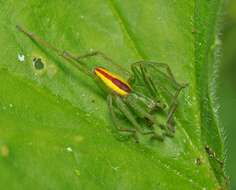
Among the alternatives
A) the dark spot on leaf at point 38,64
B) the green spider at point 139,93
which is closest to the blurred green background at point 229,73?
the green spider at point 139,93

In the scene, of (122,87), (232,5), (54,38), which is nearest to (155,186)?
(122,87)

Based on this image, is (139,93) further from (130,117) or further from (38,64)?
(38,64)

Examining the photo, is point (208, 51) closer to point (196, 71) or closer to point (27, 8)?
point (196, 71)

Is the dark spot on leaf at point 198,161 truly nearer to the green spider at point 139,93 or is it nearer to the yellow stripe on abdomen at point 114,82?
the green spider at point 139,93

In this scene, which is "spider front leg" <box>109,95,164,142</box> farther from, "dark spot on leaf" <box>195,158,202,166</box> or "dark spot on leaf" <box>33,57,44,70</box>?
"dark spot on leaf" <box>33,57,44,70</box>

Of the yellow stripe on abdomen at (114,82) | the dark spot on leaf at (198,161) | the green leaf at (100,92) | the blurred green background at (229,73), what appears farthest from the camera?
the blurred green background at (229,73)

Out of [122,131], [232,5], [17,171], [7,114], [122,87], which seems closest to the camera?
[17,171]

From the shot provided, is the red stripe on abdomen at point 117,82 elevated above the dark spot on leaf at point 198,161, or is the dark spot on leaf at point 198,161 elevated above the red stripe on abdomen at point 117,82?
the red stripe on abdomen at point 117,82
